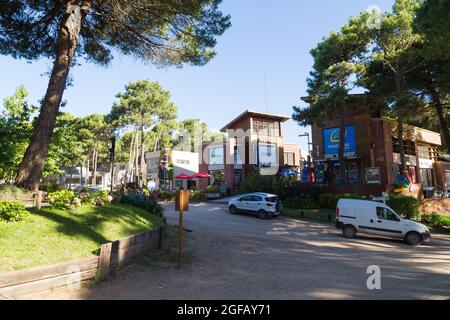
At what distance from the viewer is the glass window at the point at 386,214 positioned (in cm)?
1363

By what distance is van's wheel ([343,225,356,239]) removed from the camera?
14.2 metres

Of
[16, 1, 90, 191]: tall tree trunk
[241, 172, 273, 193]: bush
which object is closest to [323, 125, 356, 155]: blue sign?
[241, 172, 273, 193]: bush

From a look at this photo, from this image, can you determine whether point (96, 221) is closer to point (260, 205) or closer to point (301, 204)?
point (260, 205)

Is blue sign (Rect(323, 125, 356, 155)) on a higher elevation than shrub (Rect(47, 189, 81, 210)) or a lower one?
higher

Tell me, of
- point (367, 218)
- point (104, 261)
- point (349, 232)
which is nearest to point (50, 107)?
point (104, 261)

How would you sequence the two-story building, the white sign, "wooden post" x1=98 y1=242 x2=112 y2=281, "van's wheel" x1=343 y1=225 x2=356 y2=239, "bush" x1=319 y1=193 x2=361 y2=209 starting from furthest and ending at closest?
→ 1. the two-story building
2. the white sign
3. "bush" x1=319 y1=193 x2=361 y2=209
4. "van's wheel" x1=343 y1=225 x2=356 y2=239
5. "wooden post" x1=98 y1=242 x2=112 y2=281

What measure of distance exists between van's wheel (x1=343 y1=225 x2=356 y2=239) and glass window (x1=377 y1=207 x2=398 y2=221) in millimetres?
1300

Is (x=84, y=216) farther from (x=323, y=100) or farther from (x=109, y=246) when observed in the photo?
(x=323, y=100)

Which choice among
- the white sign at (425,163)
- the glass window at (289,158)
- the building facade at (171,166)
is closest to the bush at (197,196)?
the glass window at (289,158)

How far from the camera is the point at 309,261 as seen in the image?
932 cm

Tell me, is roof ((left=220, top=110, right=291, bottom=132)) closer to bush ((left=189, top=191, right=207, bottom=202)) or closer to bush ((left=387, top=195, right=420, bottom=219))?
bush ((left=189, top=191, right=207, bottom=202))

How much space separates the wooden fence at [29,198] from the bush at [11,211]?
4.23 ft

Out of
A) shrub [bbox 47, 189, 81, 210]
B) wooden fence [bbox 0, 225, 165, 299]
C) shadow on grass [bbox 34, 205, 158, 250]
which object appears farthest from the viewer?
shrub [bbox 47, 189, 81, 210]
